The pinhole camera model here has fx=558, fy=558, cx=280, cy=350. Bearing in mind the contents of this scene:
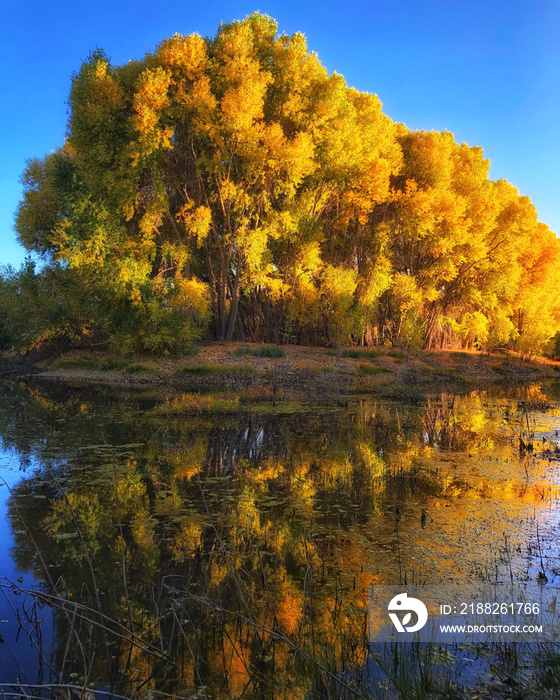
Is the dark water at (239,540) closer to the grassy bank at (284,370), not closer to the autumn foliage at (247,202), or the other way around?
the grassy bank at (284,370)

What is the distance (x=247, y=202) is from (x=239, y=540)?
22009mm

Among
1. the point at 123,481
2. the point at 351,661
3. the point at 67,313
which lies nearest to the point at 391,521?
the point at 351,661

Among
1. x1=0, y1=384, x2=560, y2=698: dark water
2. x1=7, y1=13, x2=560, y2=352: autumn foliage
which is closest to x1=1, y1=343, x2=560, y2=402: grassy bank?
x1=7, y1=13, x2=560, y2=352: autumn foliage

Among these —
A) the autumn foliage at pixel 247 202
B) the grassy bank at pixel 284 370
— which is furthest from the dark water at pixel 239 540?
the autumn foliage at pixel 247 202

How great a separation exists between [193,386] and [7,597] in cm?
1776

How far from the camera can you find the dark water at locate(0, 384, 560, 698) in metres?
4.01

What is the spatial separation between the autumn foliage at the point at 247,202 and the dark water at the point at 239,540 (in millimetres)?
13752

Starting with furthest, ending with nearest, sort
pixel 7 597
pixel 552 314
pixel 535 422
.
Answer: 1. pixel 552 314
2. pixel 535 422
3. pixel 7 597

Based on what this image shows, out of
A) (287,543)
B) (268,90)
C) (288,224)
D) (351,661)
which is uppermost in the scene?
(268,90)

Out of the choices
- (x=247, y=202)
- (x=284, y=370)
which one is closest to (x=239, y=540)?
(x=284, y=370)

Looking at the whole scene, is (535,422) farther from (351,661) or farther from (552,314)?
(552,314)

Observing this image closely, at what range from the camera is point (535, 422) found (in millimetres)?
14891

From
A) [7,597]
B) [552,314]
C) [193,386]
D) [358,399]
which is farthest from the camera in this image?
[552,314]

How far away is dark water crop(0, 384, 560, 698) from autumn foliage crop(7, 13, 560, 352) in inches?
541
